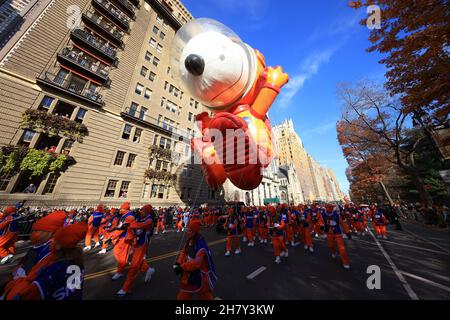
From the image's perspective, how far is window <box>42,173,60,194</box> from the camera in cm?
1277

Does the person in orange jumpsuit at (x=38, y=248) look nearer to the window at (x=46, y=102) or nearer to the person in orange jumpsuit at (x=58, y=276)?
the person in orange jumpsuit at (x=58, y=276)

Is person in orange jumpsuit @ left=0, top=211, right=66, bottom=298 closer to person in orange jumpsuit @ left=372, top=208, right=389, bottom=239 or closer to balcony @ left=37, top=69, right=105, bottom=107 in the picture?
person in orange jumpsuit @ left=372, top=208, right=389, bottom=239

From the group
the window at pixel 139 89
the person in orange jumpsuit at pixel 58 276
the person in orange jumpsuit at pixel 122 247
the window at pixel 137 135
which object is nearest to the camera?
the person in orange jumpsuit at pixel 58 276

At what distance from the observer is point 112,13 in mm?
18453

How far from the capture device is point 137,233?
4535 mm

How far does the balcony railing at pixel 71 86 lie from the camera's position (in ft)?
44.2

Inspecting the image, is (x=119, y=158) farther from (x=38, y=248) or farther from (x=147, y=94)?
(x=38, y=248)

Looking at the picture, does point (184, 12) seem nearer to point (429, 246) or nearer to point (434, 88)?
point (434, 88)

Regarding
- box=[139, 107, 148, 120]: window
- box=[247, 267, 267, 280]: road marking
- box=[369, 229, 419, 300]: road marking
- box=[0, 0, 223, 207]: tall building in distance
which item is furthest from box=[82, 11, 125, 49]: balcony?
box=[369, 229, 419, 300]: road marking

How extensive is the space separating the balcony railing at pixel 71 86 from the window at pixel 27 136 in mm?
4187

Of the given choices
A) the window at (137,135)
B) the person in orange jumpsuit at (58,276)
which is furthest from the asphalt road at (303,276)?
the window at (137,135)

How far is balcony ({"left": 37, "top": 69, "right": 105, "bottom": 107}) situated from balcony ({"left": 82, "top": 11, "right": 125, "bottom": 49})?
617cm

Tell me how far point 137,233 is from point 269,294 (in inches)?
145

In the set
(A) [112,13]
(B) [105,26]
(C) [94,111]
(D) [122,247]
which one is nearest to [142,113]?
(C) [94,111]
